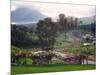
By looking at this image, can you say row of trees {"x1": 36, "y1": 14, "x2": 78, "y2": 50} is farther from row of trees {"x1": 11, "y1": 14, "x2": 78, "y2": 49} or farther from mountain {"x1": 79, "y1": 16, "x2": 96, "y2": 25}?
mountain {"x1": 79, "y1": 16, "x2": 96, "y2": 25}

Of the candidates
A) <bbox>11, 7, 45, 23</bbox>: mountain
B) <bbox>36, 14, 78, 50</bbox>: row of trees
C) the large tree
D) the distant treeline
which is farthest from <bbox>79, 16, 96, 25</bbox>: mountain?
<bbox>11, 7, 45, 23</bbox>: mountain

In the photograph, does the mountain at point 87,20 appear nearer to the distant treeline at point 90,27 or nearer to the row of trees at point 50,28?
the distant treeline at point 90,27

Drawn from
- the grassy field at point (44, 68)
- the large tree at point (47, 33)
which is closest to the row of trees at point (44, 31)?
the large tree at point (47, 33)

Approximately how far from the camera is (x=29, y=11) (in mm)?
2496

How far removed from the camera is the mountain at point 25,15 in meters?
2.44

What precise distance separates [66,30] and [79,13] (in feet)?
0.94

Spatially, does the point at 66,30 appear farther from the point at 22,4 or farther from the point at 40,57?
the point at 22,4

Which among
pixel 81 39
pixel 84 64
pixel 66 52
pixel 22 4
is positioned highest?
pixel 22 4

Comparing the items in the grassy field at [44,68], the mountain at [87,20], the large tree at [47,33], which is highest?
the mountain at [87,20]

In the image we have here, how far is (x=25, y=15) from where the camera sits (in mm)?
2484

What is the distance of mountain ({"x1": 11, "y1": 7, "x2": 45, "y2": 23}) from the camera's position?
2.44 metres

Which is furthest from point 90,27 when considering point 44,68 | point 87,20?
point 44,68

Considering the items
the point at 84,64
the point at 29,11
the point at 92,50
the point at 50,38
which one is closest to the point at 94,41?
the point at 92,50

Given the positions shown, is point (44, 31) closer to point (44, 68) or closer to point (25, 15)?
point (25, 15)
